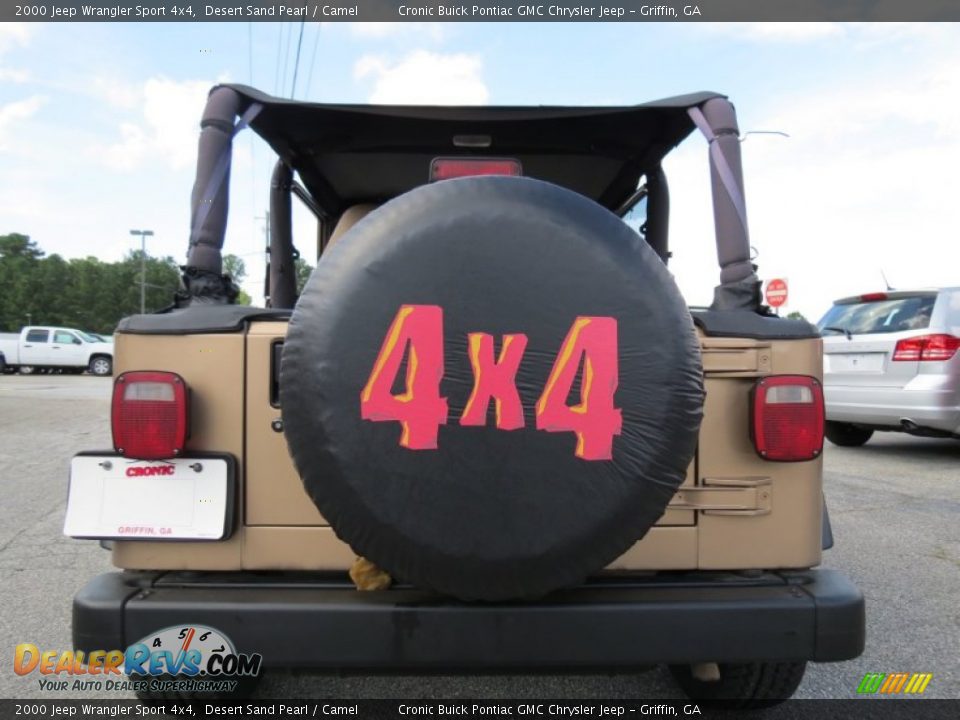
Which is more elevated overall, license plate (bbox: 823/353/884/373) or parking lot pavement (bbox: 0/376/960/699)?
license plate (bbox: 823/353/884/373)

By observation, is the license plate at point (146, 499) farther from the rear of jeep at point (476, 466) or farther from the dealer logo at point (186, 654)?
the dealer logo at point (186, 654)

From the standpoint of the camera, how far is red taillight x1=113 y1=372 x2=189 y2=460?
70.7 inches

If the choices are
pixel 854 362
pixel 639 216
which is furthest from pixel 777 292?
pixel 639 216

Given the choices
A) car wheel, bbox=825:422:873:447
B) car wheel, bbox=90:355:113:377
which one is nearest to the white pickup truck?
car wheel, bbox=90:355:113:377

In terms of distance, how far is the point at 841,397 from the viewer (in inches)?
291

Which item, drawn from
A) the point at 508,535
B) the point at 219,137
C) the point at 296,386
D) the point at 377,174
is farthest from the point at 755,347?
the point at 377,174

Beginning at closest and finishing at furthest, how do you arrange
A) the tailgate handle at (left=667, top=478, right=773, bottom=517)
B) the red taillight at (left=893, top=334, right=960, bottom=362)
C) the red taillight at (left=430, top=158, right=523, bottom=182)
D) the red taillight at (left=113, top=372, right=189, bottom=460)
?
1. the red taillight at (left=113, top=372, right=189, bottom=460)
2. the tailgate handle at (left=667, top=478, right=773, bottom=517)
3. the red taillight at (left=430, top=158, right=523, bottom=182)
4. the red taillight at (left=893, top=334, right=960, bottom=362)

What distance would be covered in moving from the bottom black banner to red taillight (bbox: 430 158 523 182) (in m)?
2.26

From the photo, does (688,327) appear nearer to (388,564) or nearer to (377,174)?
(388,564)

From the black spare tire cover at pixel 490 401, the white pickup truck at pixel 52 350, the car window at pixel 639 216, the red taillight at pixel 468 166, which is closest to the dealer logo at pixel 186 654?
the black spare tire cover at pixel 490 401

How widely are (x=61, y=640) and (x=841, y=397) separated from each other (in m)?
7.50

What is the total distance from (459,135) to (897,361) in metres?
6.00

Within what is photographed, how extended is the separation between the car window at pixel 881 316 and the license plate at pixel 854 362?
0.88ft

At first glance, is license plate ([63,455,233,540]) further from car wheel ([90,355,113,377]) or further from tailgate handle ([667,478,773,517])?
car wheel ([90,355,113,377])
